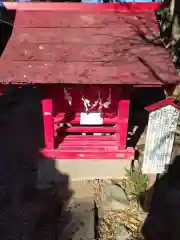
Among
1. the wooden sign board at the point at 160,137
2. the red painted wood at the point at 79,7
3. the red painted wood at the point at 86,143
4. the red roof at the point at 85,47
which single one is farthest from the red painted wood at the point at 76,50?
the red painted wood at the point at 86,143

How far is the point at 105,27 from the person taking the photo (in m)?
4.98

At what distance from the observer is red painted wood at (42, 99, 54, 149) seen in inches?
195

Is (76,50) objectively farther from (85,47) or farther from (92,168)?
(92,168)

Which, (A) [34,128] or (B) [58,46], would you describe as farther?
(A) [34,128]

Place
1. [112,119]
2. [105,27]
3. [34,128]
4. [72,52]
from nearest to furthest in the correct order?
[72,52]
[105,27]
[112,119]
[34,128]

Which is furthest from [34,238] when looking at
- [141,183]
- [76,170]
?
[141,183]

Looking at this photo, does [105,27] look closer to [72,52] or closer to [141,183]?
[72,52]

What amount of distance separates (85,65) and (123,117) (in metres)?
1.06

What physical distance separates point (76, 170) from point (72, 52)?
6.14 feet

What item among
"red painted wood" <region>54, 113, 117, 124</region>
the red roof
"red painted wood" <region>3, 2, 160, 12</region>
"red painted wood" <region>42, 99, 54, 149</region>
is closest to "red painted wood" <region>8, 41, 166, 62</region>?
the red roof

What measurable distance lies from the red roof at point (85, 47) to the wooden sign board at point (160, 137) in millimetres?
376

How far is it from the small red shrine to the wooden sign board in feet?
1.18

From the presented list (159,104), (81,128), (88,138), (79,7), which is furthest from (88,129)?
(79,7)

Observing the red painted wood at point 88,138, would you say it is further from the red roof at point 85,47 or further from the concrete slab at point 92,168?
the red roof at point 85,47
